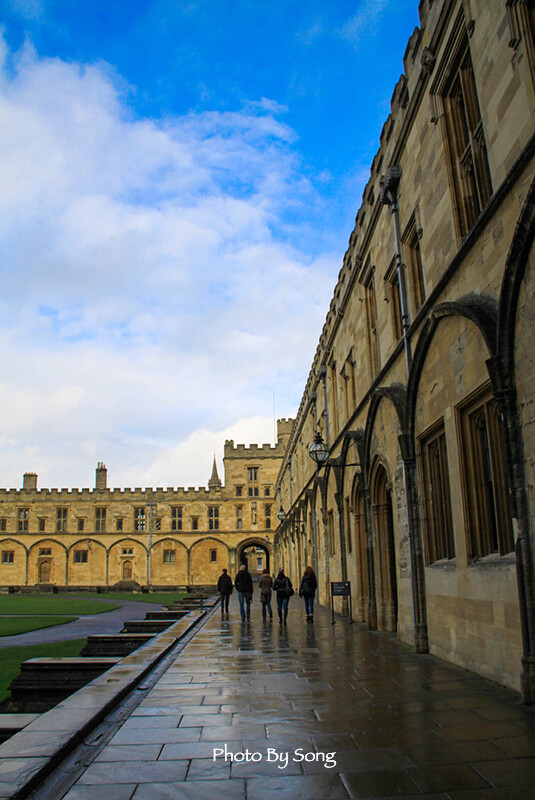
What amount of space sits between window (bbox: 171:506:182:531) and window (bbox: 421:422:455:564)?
162 ft

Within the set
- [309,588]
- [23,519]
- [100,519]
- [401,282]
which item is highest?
[401,282]

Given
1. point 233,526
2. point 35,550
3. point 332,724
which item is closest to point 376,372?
point 332,724

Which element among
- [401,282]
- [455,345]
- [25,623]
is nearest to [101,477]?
[25,623]

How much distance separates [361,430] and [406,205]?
539 centimetres

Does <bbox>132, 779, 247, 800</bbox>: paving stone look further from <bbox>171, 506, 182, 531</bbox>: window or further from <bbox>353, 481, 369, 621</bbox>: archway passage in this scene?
<bbox>171, 506, 182, 531</bbox>: window

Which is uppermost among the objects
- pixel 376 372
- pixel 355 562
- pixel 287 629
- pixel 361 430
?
pixel 376 372

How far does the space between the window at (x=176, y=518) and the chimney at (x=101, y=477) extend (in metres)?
7.21

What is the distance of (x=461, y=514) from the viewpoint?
8.12 meters

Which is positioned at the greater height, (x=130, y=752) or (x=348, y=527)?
(x=348, y=527)

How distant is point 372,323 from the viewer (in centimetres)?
1434

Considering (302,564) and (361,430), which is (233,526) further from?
(361,430)

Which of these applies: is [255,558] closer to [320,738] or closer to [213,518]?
[213,518]

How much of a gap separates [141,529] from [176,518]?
328 centimetres

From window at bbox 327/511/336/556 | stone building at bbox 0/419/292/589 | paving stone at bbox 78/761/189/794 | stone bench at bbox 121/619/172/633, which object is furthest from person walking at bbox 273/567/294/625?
stone building at bbox 0/419/292/589
